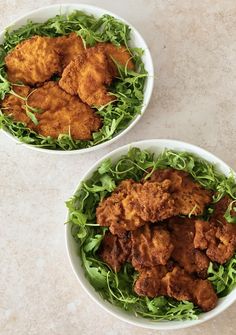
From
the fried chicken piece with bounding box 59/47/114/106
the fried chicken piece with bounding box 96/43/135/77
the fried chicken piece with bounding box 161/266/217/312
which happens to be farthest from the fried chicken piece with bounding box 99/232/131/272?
the fried chicken piece with bounding box 96/43/135/77

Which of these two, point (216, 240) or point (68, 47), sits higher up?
point (68, 47)

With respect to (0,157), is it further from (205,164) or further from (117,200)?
(205,164)

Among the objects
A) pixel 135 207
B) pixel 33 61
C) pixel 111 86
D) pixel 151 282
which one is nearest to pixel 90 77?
pixel 111 86

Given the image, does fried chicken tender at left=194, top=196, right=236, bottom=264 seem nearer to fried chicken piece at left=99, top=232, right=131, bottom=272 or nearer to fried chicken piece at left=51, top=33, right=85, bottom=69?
fried chicken piece at left=99, top=232, right=131, bottom=272

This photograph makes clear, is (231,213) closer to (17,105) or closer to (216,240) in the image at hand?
(216,240)

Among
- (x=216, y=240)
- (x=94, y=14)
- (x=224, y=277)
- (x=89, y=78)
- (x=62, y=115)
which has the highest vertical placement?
(x=94, y=14)

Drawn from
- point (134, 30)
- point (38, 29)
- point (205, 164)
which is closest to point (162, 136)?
point (205, 164)
